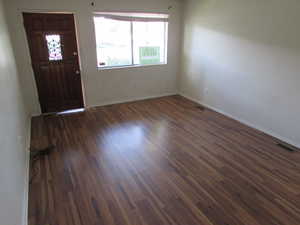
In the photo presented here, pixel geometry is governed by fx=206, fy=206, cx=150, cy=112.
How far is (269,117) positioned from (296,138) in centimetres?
55

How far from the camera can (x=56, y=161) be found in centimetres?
300

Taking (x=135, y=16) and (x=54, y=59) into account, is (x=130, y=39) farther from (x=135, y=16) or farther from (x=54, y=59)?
(x=54, y=59)

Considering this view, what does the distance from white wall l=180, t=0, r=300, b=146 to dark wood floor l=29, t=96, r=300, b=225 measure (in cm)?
45

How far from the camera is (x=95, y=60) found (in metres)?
4.76

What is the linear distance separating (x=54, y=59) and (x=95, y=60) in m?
0.86

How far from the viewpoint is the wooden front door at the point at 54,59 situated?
412 centimetres

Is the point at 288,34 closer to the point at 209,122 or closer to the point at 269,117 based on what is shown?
the point at 269,117

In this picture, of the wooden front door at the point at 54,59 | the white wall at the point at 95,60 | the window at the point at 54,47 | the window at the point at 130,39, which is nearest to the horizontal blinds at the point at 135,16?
the window at the point at 130,39

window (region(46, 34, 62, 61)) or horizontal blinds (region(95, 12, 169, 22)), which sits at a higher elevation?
horizontal blinds (region(95, 12, 169, 22))

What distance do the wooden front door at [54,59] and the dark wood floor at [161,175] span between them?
62cm

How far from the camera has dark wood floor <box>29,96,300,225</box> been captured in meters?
2.13

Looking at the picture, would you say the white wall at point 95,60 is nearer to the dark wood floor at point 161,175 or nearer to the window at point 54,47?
the window at point 54,47

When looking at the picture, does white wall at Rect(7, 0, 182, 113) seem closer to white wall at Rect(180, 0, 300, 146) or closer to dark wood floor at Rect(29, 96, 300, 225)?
white wall at Rect(180, 0, 300, 146)

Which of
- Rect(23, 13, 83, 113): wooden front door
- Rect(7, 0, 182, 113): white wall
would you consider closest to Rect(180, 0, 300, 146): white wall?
Rect(7, 0, 182, 113): white wall
